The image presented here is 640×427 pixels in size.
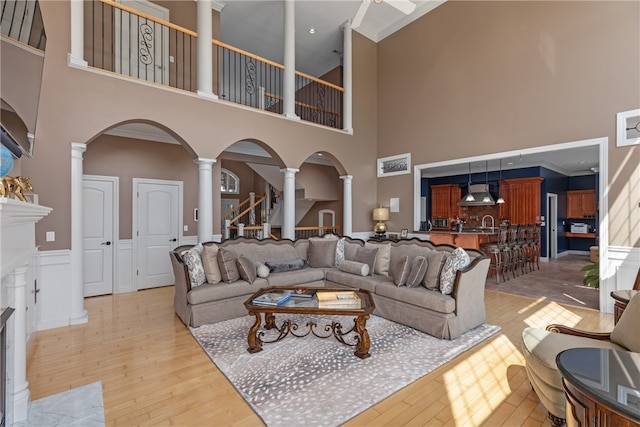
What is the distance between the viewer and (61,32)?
148 inches

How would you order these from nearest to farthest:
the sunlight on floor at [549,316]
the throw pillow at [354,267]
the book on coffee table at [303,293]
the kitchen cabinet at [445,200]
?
the book on coffee table at [303,293]
the sunlight on floor at [549,316]
the throw pillow at [354,267]
the kitchen cabinet at [445,200]

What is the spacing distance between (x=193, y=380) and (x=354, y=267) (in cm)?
256

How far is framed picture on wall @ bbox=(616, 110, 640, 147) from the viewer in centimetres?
402

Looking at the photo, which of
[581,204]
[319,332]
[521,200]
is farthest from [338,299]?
[581,204]

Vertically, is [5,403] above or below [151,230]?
below

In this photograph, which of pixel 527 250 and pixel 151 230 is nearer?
pixel 151 230

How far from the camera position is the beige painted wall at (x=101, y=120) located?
3.66m

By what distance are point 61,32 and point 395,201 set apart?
6353mm

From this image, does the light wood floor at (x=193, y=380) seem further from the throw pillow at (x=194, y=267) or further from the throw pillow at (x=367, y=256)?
the throw pillow at (x=367, y=256)

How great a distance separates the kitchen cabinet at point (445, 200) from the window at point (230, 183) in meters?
7.87

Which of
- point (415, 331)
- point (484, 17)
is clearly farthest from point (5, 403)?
point (484, 17)

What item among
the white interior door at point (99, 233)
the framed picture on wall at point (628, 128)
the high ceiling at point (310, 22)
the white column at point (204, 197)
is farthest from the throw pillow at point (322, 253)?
the high ceiling at point (310, 22)

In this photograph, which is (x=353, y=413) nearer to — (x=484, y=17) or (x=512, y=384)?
(x=512, y=384)

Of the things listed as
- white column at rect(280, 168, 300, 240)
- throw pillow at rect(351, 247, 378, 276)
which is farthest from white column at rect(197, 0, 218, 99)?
throw pillow at rect(351, 247, 378, 276)
